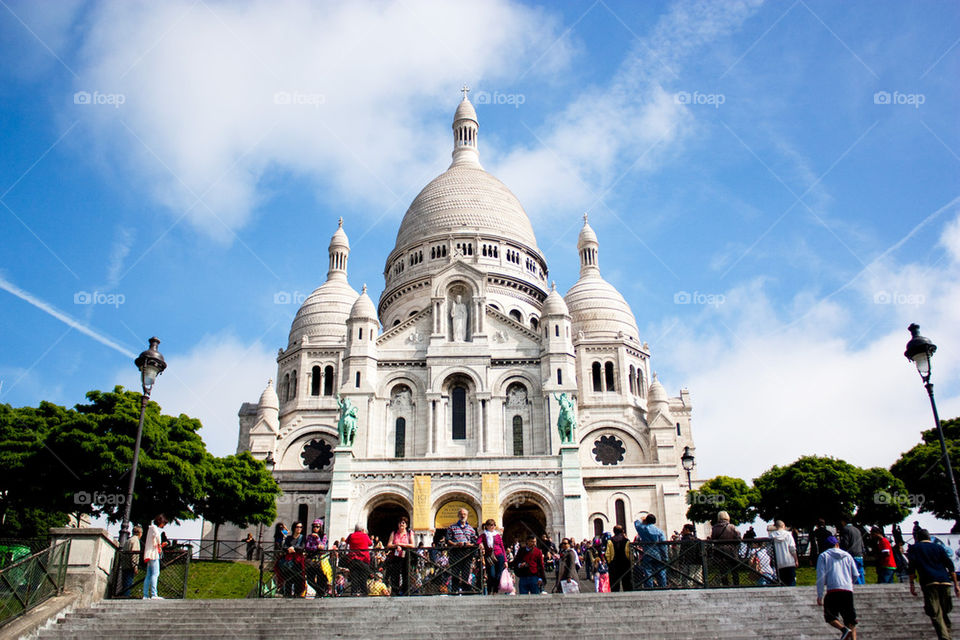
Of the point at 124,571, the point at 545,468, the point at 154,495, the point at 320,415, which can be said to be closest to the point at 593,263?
the point at 320,415

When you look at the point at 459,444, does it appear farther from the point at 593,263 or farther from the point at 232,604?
the point at 232,604

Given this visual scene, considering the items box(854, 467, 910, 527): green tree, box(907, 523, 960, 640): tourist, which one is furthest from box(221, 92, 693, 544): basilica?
box(907, 523, 960, 640): tourist

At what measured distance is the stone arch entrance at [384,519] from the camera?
4122 cm

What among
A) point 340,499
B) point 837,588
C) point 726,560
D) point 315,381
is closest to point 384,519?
point 340,499

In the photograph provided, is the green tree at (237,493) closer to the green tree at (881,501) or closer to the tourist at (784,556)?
the tourist at (784,556)

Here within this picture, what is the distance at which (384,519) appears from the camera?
41.8 m

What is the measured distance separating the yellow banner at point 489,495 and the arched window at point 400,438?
665 cm

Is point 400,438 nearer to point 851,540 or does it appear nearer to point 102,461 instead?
point 102,461

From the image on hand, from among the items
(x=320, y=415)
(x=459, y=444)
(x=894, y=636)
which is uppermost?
(x=320, y=415)

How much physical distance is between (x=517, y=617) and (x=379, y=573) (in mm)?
3542

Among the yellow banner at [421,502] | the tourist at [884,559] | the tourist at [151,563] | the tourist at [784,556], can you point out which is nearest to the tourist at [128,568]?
the tourist at [151,563]

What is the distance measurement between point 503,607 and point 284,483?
3396 cm

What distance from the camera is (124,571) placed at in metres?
17.5

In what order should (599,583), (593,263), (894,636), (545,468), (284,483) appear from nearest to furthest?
(894,636) → (599,583) → (545,468) → (284,483) → (593,263)
